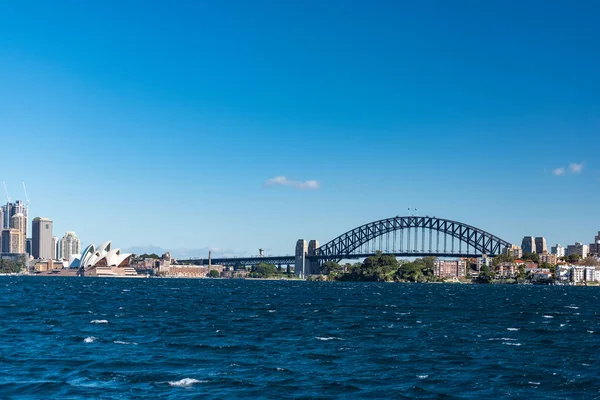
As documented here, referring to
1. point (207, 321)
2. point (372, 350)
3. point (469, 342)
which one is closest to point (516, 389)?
point (372, 350)

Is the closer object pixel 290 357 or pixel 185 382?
pixel 185 382

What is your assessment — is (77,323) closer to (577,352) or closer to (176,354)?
(176,354)

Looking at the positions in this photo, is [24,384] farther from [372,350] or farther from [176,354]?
[372,350]

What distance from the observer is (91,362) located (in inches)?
1561

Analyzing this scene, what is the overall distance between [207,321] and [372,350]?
22691 mm

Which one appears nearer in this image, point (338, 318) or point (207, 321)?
point (207, 321)

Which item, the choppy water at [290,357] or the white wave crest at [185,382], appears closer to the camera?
the choppy water at [290,357]

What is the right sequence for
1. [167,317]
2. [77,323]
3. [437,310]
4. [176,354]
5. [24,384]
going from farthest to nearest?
[437,310] < [167,317] < [77,323] < [176,354] < [24,384]

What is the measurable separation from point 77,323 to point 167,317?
33.8 ft

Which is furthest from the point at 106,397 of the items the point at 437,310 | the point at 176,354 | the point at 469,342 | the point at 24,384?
the point at 437,310

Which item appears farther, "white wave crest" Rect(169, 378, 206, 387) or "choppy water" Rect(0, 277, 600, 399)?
"white wave crest" Rect(169, 378, 206, 387)

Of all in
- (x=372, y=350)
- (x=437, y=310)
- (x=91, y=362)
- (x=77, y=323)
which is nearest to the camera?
(x=91, y=362)

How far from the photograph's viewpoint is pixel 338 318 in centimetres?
7169

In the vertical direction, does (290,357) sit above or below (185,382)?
below
